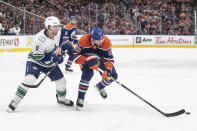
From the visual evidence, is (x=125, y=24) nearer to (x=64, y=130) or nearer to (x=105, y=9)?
(x=105, y=9)

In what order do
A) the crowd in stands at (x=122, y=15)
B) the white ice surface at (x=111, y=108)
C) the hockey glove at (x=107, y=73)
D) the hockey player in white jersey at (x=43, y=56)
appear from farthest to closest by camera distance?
the crowd in stands at (x=122, y=15)
the hockey glove at (x=107, y=73)
the hockey player in white jersey at (x=43, y=56)
the white ice surface at (x=111, y=108)

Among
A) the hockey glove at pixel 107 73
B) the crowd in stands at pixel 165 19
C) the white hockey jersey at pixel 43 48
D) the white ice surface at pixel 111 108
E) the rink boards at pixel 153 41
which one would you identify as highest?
the crowd in stands at pixel 165 19

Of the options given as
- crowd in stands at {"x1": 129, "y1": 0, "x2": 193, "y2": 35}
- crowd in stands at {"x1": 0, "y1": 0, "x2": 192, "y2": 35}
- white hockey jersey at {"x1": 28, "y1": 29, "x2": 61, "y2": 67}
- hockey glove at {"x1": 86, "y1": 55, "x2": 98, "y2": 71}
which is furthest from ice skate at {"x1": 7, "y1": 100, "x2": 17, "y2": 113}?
Answer: crowd in stands at {"x1": 129, "y1": 0, "x2": 193, "y2": 35}

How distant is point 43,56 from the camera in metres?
4.05

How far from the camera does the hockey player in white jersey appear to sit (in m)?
3.97

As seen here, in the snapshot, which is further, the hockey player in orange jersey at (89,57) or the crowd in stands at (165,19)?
the crowd in stands at (165,19)

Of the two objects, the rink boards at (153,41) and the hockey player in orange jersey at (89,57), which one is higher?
the rink boards at (153,41)

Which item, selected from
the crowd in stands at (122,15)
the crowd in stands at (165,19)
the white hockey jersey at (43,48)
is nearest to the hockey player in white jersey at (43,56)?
the white hockey jersey at (43,48)

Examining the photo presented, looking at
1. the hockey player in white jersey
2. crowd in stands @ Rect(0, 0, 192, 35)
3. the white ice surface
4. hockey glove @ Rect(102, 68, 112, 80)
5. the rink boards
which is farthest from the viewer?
the rink boards

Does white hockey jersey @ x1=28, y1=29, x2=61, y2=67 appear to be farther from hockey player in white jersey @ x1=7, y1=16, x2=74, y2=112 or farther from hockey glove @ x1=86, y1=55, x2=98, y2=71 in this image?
hockey glove @ x1=86, y1=55, x2=98, y2=71

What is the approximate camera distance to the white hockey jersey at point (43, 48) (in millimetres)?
3975

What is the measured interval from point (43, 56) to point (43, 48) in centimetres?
11

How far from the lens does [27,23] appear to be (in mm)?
14805

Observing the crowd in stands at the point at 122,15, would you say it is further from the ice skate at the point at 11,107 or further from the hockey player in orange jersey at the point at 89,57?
the ice skate at the point at 11,107
